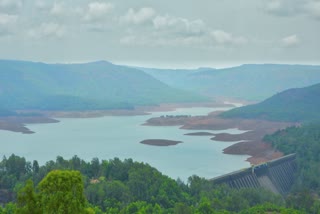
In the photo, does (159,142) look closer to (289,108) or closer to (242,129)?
(242,129)

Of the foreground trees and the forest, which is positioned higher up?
the foreground trees

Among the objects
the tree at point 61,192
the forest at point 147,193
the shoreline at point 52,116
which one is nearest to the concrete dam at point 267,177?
the forest at point 147,193

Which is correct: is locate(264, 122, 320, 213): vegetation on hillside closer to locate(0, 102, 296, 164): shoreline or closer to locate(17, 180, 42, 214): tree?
locate(0, 102, 296, 164): shoreline

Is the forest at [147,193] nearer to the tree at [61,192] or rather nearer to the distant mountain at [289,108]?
the tree at [61,192]

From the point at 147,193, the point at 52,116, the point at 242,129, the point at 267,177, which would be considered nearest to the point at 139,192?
the point at 147,193

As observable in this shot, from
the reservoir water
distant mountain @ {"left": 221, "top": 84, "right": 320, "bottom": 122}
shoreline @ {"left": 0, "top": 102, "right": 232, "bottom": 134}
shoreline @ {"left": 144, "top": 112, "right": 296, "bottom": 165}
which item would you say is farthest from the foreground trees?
distant mountain @ {"left": 221, "top": 84, "right": 320, "bottom": 122}

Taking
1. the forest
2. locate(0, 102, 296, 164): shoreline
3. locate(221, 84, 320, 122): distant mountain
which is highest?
locate(221, 84, 320, 122): distant mountain

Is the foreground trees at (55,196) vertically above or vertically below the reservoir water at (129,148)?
above
